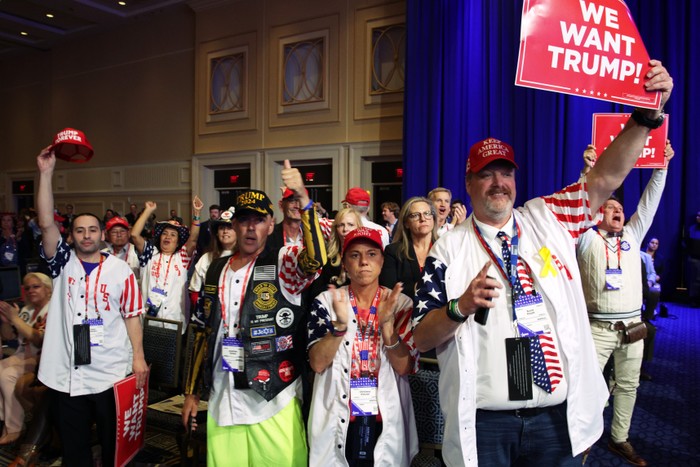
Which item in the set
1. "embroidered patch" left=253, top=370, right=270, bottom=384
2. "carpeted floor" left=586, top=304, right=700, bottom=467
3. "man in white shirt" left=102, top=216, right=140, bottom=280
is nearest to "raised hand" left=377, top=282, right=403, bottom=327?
"embroidered patch" left=253, top=370, right=270, bottom=384

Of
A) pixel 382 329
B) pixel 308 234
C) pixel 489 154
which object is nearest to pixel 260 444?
pixel 382 329

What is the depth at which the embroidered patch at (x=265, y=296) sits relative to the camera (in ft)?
7.50

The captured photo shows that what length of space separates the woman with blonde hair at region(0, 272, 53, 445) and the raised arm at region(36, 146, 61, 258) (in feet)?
3.72

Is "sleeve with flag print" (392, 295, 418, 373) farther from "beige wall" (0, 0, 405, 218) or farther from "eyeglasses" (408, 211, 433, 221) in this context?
"beige wall" (0, 0, 405, 218)

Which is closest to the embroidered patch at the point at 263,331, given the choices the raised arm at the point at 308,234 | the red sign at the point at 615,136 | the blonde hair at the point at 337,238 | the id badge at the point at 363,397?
the raised arm at the point at 308,234

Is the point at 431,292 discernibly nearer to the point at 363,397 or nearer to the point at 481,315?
the point at 481,315

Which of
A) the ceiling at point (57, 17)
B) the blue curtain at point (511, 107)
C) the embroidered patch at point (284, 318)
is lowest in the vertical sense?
the embroidered patch at point (284, 318)

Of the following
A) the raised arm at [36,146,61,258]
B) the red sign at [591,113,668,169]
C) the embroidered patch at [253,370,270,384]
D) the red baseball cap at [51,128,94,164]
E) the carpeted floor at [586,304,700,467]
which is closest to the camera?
the embroidered patch at [253,370,270,384]

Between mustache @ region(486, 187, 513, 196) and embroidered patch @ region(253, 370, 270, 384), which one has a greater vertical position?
mustache @ region(486, 187, 513, 196)

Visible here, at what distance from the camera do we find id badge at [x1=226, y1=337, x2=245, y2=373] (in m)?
2.26

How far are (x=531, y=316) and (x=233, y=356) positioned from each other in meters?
1.35

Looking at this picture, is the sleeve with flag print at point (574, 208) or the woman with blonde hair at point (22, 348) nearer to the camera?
the sleeve with flag print at point (574, 208)

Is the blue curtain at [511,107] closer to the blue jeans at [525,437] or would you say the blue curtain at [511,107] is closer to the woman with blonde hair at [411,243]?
the woman with blonde hair at [411,243]

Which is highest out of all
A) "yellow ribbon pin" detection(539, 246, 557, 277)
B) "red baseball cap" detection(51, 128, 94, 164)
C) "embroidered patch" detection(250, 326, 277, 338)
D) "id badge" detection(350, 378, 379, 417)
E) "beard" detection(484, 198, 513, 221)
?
"red baseball cap" detection(51, 128, 94, 164)
